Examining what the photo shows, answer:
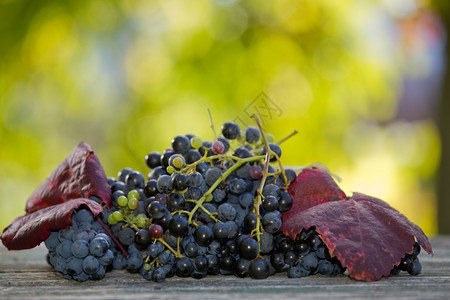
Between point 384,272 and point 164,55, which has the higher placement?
point 164,55

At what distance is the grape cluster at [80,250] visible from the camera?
811 mm

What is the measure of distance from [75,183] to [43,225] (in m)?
0.12

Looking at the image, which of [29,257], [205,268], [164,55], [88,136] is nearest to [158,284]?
[205,268]

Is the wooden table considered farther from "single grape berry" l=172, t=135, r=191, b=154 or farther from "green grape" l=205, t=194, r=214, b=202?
"single grape berry" l=172, t=135, r=191, b=154

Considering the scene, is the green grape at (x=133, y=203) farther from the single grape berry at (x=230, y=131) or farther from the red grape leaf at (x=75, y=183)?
the single grape berry at (x=230, y=131)

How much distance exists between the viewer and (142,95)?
3.16 metres

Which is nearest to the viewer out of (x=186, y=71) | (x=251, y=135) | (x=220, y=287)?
(x=220, y=287)

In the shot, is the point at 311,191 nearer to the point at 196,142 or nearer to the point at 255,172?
the point at 255,172

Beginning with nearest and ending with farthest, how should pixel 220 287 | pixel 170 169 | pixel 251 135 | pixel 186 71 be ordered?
pixel 220 287
pixel 170 169
pixel 251 135
pixel 186 71

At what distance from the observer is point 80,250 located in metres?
0.81

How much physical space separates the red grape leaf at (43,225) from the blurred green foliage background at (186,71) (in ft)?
6.81

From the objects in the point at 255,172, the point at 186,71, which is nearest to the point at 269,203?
the point at 255,172

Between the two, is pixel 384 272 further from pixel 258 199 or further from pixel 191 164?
pixel 191 164

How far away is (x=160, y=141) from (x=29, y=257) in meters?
1.85
